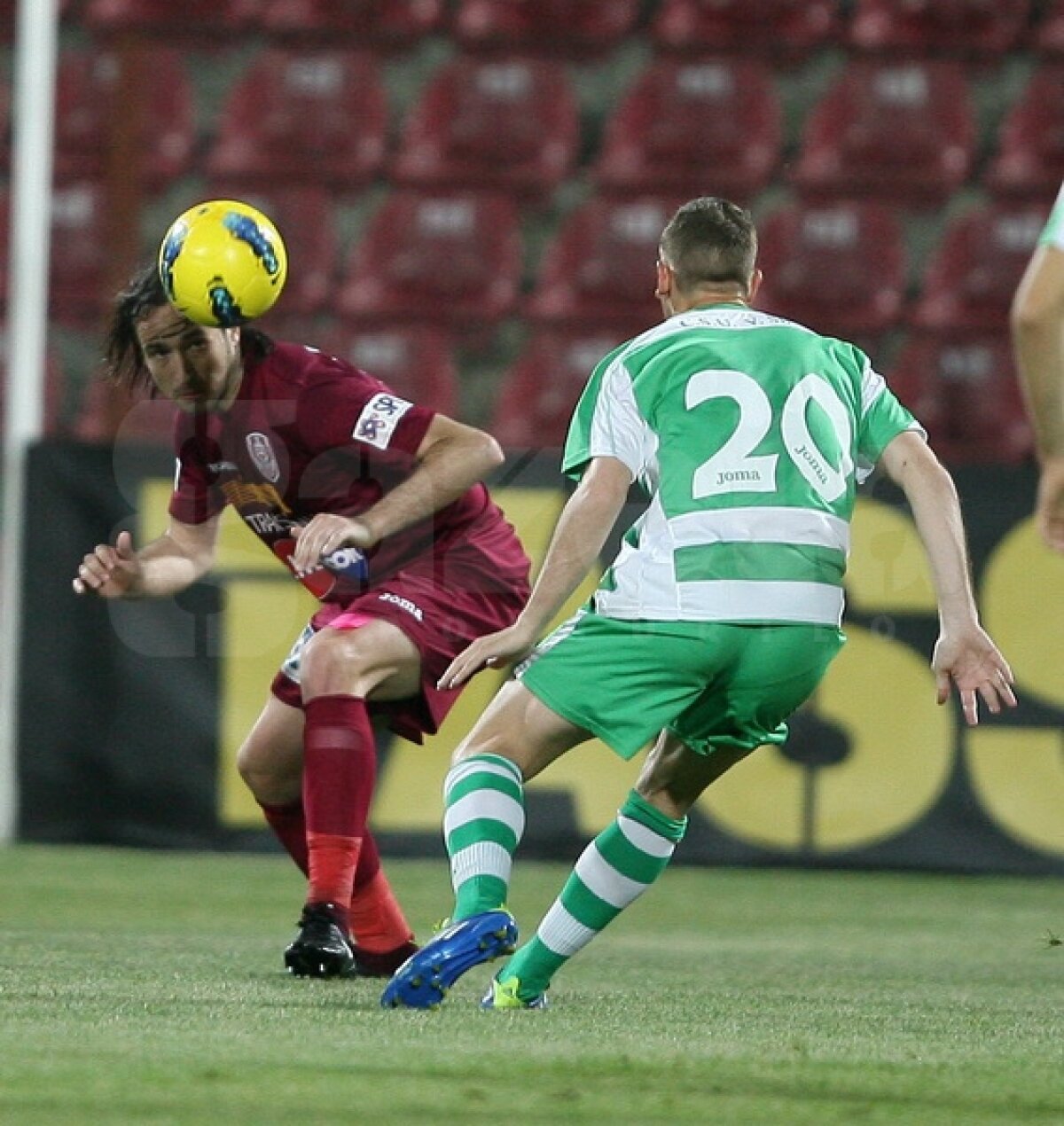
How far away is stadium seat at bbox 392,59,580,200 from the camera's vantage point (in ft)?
32.8

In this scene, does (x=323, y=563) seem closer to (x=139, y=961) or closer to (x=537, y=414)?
(x=139, y=961)

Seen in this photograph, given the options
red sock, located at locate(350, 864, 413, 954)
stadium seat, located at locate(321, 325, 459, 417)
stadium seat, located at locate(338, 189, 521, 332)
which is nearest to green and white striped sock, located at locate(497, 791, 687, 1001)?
red sock, located at locate(350, 864, 413, 954)

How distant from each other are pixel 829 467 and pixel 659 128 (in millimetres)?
6425

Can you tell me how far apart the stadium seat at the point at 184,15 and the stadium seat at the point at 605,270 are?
197 centimetres

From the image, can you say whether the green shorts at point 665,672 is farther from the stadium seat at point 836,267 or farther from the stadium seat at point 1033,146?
the stadium seat at point 1033,146

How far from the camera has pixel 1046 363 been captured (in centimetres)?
286

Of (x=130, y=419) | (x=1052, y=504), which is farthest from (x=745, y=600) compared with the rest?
(x=130, y=419)

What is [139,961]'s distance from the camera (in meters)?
4.61

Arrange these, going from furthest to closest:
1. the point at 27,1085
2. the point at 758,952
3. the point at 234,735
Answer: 1. the point at 234,735
2. the point at 758,952
3. the point at 27,1085

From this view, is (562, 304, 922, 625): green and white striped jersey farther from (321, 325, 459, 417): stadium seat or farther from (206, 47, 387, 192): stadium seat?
(206, 47, 387, 192): stadium seat

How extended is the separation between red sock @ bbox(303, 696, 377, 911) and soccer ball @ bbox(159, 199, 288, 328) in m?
0.83

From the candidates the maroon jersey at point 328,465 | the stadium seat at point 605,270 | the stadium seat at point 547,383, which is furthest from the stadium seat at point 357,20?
the maroon jersey at point 328,465

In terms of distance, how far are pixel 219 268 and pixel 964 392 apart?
5465 mm

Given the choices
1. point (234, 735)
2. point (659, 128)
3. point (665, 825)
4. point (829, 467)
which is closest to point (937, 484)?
point (829, 467)
